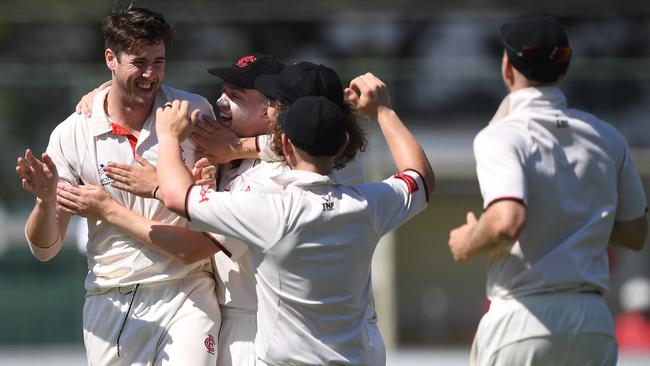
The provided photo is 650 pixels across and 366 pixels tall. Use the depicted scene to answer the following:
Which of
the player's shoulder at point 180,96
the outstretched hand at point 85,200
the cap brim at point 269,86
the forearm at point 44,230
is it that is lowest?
the forearm at point 44,230

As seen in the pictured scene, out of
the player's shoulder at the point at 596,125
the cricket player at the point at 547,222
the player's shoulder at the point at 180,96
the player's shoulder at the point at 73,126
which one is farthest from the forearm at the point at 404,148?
the player's shoulder at the point at 73,126

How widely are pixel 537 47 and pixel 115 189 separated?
6.77 ft

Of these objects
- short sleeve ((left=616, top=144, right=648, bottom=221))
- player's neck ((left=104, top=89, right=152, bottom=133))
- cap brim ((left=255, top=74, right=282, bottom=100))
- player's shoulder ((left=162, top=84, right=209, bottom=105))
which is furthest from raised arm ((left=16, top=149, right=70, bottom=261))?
short sleeve ((left=616, top=144, right=648, bottom=221))

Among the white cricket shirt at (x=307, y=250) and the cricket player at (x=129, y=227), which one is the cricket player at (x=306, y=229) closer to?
the white cricket shirt at (x=307, y=250)

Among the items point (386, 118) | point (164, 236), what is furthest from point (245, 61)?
point (164, 236)

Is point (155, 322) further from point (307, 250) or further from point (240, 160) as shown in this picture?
point (307, 250)

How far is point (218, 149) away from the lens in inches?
209

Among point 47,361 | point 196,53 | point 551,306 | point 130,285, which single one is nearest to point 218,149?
point 130,285

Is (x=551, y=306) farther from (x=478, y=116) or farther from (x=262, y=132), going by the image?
(x=478, y=116)

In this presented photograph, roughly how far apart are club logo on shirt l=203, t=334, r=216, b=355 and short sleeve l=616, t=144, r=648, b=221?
1.86 m

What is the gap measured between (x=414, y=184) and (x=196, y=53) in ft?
49.9

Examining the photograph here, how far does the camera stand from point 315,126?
14.7ft

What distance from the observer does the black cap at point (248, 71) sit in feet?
17.4

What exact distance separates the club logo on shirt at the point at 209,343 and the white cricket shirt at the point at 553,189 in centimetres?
140
